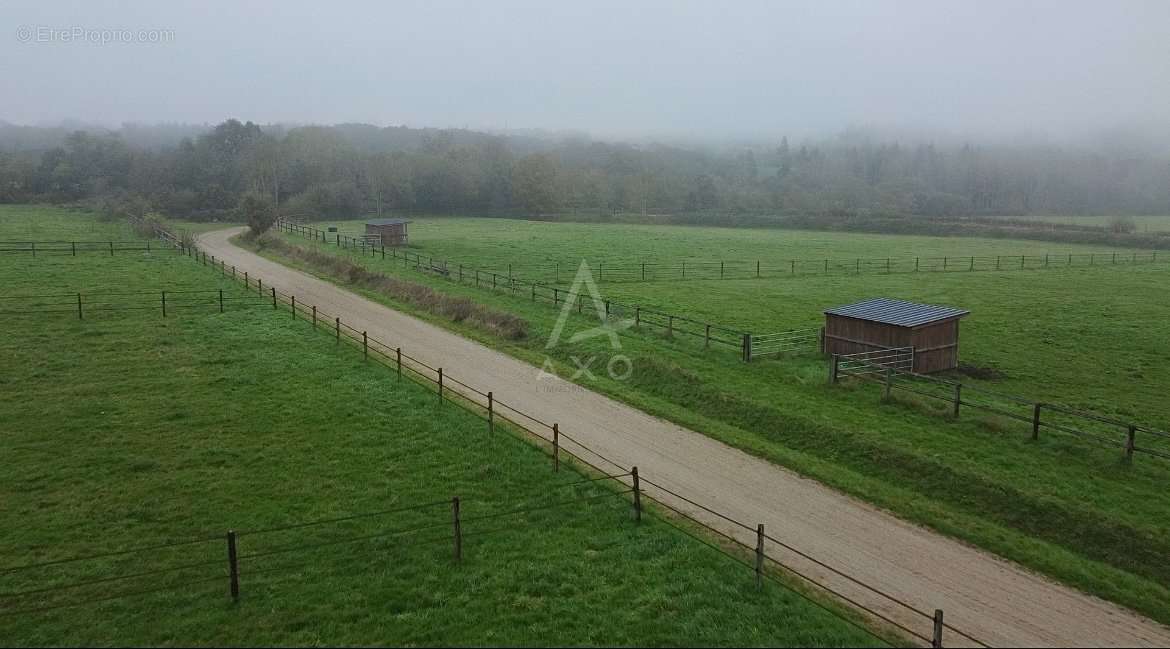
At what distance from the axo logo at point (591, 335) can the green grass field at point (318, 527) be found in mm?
5404

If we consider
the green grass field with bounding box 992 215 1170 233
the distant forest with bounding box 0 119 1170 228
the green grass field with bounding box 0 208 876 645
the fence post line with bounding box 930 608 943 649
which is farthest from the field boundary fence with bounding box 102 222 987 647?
the green grass field with bounding box 992 215 1170 233

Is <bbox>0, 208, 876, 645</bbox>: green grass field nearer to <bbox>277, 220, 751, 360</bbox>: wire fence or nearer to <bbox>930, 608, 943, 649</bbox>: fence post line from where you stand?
<bbox>930, 608, 943, 649</bbox>: fence post line

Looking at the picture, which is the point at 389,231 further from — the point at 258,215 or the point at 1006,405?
the point at 1006,405

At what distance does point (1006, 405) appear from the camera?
19.9 m

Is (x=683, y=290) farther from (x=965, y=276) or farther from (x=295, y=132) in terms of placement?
(x=295, y=132)

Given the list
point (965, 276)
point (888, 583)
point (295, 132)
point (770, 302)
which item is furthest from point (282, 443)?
point (295, 132)

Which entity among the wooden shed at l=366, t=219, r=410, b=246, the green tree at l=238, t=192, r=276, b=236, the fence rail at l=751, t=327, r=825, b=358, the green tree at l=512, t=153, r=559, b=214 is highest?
the green tree at l=512, t=153, r=559, b=214

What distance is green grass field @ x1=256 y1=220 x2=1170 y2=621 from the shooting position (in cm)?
1316

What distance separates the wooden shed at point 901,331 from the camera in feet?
74.2

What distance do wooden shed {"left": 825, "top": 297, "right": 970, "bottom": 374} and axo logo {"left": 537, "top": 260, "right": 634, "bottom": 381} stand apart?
689 cm

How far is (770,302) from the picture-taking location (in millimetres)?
36875

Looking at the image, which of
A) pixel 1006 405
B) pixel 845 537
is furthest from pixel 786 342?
pixel 845 537

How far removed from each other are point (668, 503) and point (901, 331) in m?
11.8

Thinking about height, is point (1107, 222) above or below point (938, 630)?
above
